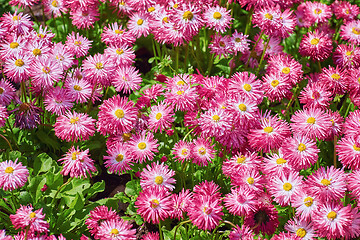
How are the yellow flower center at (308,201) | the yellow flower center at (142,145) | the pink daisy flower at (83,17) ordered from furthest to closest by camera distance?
the pink daisy flower at (83,17), the yellow flower center at (142,145), the yellow flower center at (308,201)

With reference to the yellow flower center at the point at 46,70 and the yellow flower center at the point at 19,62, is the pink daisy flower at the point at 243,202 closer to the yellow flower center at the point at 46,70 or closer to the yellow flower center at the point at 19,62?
the yellow flower center at the point at 46,70

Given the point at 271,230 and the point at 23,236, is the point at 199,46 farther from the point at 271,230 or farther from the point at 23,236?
the point at 23,236

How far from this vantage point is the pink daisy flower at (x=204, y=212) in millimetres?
2752

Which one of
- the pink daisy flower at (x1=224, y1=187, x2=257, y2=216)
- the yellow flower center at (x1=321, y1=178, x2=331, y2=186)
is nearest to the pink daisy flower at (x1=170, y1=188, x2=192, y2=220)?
the pink daisy flower at (x1=224, y1=187, x2=257, y2=216)

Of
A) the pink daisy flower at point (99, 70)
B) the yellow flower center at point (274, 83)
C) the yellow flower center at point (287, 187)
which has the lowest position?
the yellow flower center at point (287, 187)

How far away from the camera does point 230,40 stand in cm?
410

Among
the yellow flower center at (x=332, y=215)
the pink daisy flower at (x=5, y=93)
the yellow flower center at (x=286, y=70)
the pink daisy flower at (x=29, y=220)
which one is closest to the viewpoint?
the pink daisy flower at (x=29, y=220)

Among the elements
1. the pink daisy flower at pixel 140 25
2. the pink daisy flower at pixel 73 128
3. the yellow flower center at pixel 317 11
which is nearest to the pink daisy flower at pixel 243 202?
the pink daisy flower at pixel 73 128

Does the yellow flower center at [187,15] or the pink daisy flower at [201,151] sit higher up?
the yellow flower center at [187,15]

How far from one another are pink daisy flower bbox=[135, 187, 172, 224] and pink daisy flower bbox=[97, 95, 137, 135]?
0.53 metres

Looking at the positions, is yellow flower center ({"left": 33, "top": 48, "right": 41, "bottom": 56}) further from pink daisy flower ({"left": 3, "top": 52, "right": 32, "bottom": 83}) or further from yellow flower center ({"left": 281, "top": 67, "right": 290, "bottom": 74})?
yellow flower center ({"left": 281, "top": 67, "right": 290, "bottom": 74})

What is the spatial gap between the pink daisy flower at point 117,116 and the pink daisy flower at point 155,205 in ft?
1.75

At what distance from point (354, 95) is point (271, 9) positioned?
99cm

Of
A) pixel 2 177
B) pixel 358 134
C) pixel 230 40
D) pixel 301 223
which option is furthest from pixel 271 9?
pixel 2 177
